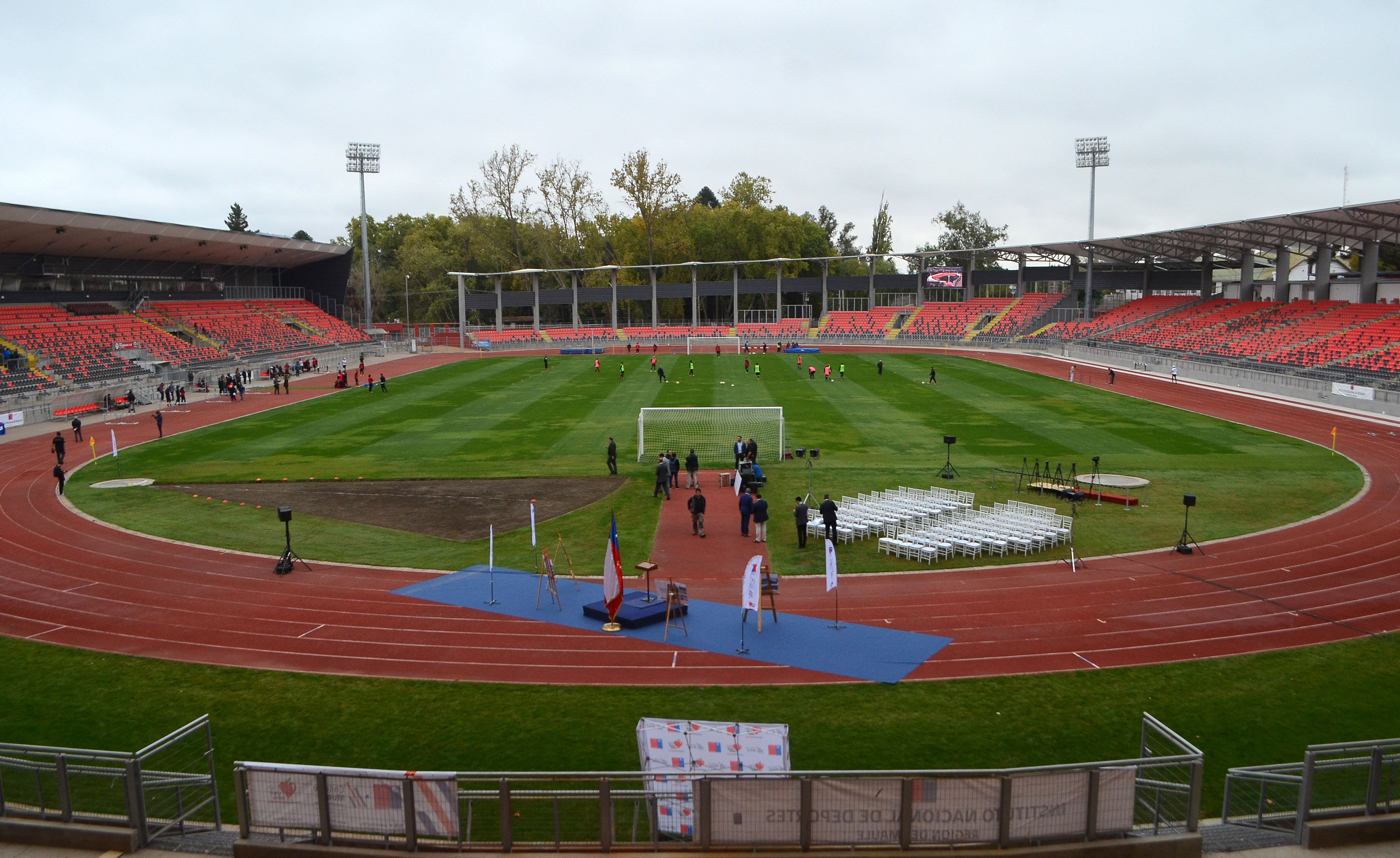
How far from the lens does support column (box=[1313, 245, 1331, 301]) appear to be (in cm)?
5719

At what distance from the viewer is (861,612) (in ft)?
54.0

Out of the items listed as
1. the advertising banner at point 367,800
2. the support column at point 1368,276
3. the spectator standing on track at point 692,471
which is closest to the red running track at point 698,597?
the spectator standing on track at point 692,471

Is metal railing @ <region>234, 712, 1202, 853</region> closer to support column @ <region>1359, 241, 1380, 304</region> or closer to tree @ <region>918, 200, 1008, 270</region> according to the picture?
support column @ <region>1359, 241, 1380, 304</region>

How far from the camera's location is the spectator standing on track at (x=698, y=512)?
21703mm

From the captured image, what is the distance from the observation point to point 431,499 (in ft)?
86.3

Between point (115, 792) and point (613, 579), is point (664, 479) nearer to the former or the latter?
point (613, 579)

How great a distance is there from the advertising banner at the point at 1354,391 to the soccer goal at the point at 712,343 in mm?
51240

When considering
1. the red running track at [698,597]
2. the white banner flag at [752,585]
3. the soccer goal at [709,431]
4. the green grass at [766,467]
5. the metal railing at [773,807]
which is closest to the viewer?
the metal railing at [773,807]

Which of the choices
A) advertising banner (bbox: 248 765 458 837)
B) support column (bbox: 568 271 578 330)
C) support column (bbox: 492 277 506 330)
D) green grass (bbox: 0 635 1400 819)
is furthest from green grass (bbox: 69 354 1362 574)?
support column (bbox: 492 277 506 330)

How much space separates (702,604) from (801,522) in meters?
4.31

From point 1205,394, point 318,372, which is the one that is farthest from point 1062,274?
point 318,372

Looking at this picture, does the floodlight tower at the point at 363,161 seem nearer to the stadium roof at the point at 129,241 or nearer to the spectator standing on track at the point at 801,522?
A: the stadium roof at the point at 129,241

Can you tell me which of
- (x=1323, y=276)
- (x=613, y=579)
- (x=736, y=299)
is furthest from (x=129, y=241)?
(x=1323, y=276)

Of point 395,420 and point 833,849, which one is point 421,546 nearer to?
point 833,849
